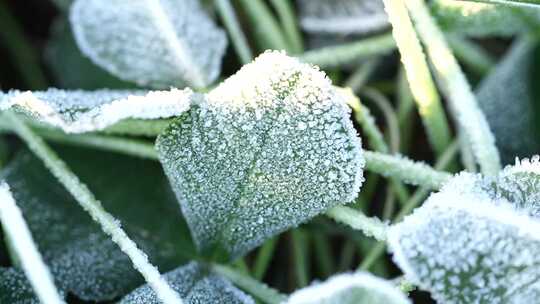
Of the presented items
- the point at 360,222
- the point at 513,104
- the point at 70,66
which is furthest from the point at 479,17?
the point at 70,66

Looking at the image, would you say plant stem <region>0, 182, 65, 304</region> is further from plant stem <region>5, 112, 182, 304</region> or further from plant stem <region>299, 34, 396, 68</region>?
plant stem <region>299, 34, 396, 68</region>

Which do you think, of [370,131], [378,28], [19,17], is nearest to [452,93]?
[370,131]

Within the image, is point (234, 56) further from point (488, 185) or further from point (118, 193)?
point (488, 185)

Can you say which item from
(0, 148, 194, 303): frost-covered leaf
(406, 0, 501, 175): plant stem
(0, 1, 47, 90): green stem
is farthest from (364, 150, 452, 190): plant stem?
(0, 1, 47, 90): green stem

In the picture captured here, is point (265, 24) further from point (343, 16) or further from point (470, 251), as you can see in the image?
point (470, 251)

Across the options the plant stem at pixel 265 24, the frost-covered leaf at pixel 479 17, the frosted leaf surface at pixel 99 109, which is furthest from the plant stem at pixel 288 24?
the frosted leaf surface at pixel 99 109
